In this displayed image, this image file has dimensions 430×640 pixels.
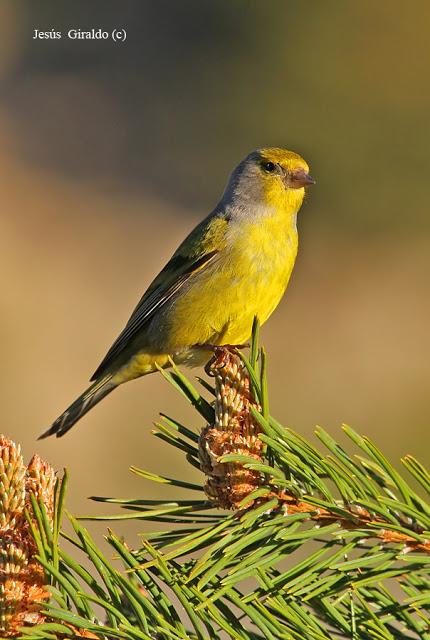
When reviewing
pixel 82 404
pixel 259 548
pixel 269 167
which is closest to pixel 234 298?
pixel 269 167

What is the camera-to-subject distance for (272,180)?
4184mm

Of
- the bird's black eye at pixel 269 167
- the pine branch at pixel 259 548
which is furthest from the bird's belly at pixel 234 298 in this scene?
the pine branch at pixel 259 548

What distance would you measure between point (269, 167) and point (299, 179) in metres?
0.18

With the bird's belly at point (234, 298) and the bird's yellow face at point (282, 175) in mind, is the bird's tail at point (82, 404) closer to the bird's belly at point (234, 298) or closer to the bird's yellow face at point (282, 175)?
the bird's belly at point (234, 298)

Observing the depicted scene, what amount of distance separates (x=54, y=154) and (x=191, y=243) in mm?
12661

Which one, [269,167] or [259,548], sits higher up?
[269,167]

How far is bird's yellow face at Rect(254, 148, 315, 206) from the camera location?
410 cm

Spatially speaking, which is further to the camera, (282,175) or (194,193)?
(194,193)

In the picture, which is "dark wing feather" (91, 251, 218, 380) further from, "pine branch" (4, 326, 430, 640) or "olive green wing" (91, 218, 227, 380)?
"pine branch" (4, 326, 430, 640)

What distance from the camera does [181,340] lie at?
149 inches

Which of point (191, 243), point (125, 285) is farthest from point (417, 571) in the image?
point (125, 285)

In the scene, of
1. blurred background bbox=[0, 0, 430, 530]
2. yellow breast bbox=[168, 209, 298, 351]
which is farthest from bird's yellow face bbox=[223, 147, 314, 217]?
blurred background bbox=[0, 0, 430, 530]

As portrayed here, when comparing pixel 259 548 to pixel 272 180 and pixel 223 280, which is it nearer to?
pixel 223 280

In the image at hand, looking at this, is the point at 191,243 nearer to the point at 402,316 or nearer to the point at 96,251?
the point at 402,316
